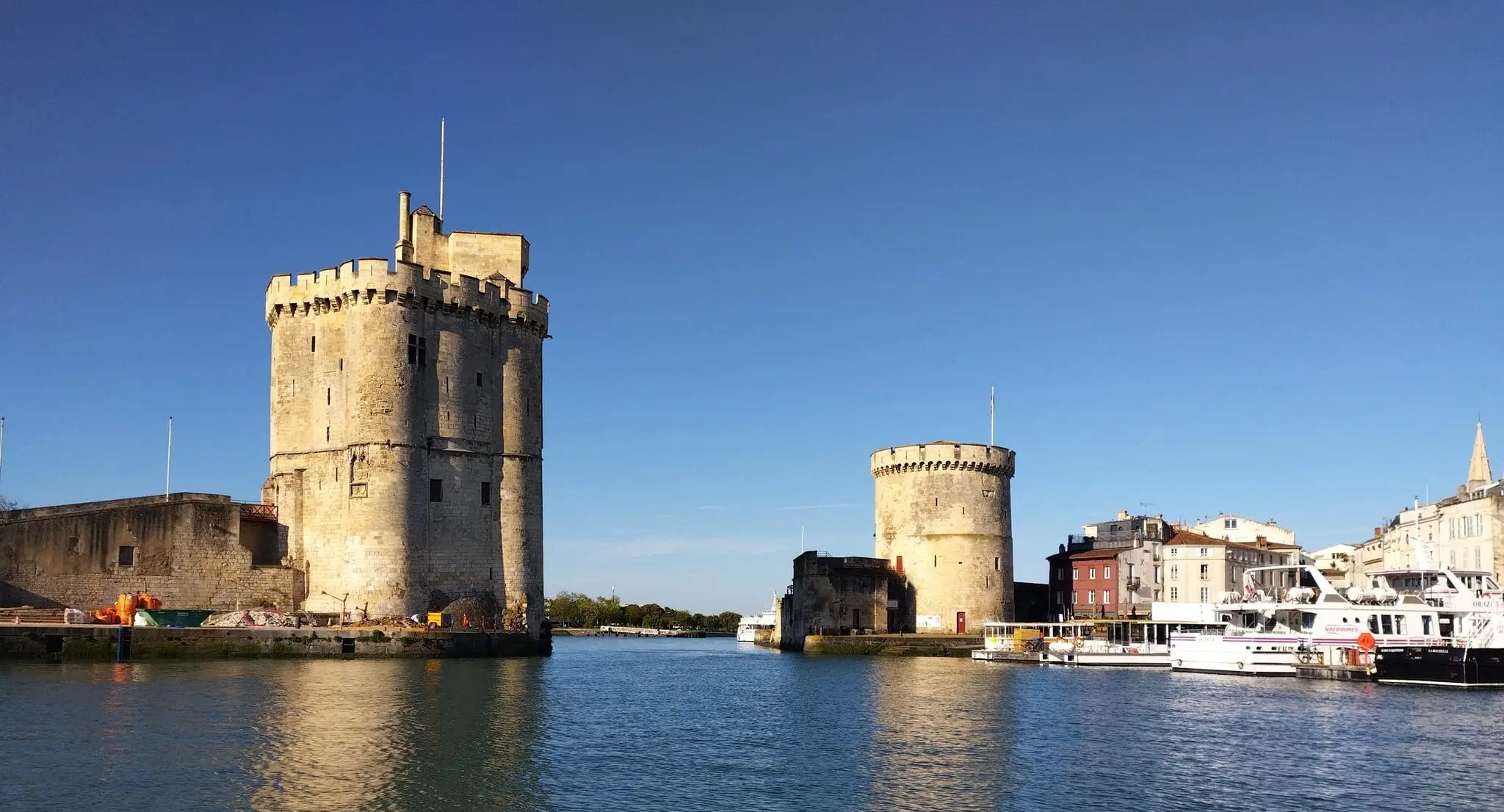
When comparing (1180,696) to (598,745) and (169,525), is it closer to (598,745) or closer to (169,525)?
(598,745)

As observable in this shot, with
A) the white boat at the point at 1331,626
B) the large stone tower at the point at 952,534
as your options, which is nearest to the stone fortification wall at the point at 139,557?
the large stone tower at the point at 952,534

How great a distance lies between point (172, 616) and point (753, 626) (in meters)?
73.7

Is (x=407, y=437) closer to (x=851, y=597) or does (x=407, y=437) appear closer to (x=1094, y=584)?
(x=851, y=597)

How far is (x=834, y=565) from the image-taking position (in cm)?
7006

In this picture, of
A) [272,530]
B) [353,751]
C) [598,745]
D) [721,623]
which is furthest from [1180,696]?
[721,623]

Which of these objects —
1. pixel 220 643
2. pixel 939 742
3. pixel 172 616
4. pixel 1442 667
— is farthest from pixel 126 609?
pixel 1442 667

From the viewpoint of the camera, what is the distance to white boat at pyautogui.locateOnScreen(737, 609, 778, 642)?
363 ft

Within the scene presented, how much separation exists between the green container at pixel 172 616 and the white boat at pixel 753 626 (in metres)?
57.6

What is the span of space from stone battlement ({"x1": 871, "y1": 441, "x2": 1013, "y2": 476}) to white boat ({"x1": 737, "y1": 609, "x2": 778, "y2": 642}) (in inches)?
1358

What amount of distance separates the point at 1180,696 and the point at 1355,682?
9.71 meters

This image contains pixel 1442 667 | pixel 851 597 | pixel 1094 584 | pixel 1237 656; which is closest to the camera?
pixel 1442 667

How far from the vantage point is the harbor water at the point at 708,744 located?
71.1 ft

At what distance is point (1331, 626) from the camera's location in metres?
49.8

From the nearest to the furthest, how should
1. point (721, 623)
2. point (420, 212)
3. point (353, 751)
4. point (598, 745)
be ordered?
1. point (353, 751)
2. point (598, 745)
3. point (420, 212)
4. point (721, 623)
